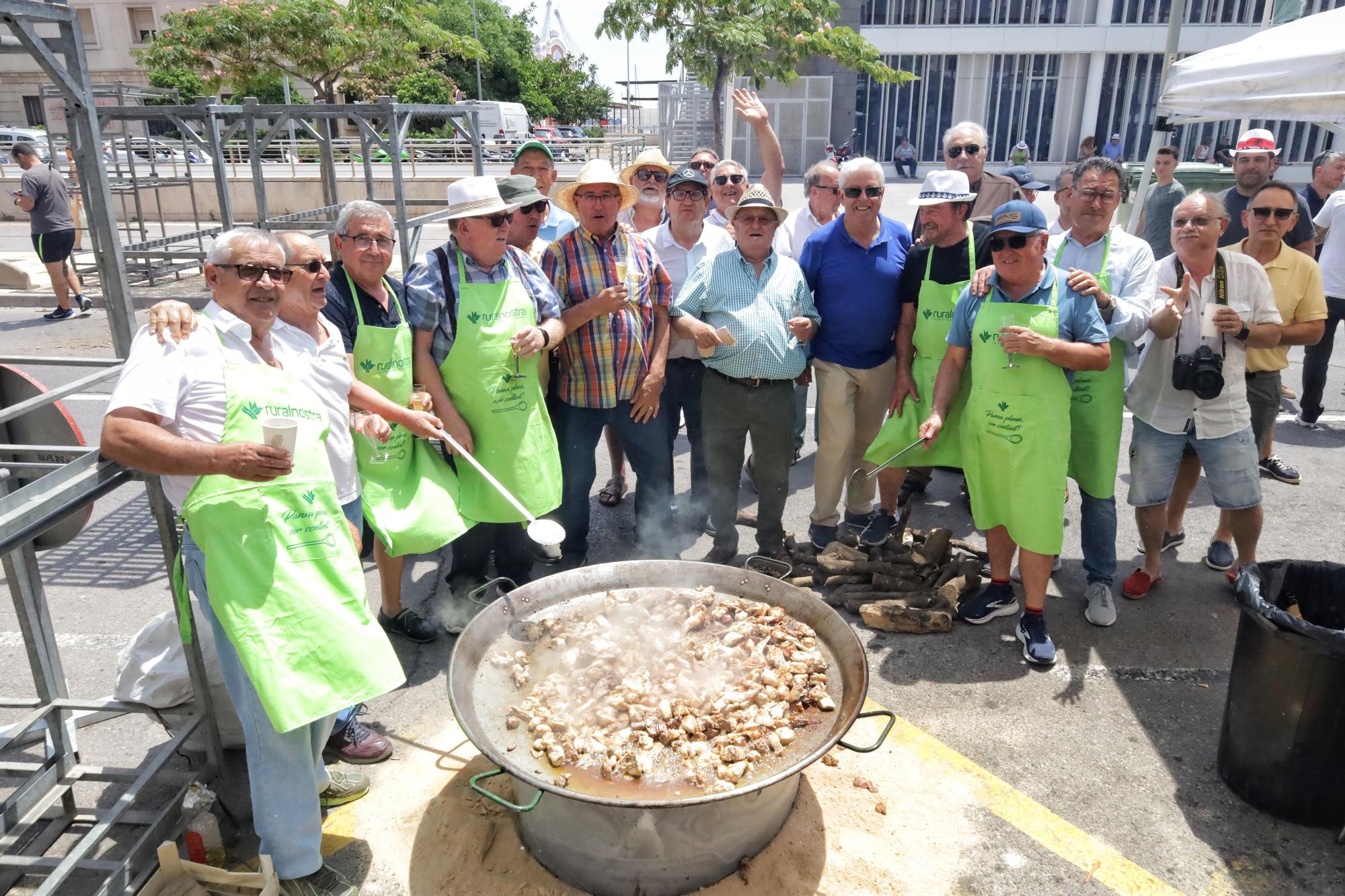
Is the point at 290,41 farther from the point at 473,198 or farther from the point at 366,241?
the point at 366,241

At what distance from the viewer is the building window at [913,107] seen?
3241 cm

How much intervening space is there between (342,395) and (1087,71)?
3607 cm

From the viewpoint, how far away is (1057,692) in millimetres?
4145

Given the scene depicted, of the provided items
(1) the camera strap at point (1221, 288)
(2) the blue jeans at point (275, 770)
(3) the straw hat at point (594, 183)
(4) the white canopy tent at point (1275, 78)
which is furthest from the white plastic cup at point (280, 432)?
(4) the white canopy tent at point (1275, 78)

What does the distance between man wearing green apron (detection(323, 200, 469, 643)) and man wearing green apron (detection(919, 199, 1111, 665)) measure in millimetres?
2583

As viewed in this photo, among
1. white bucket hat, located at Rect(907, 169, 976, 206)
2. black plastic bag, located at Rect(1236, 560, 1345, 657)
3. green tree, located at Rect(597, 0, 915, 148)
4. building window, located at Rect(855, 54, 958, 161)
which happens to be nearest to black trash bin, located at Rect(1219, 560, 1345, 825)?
black plastic bag, located at Rect(1236, 560, 1345, 657)

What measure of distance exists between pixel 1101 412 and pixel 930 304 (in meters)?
1.04

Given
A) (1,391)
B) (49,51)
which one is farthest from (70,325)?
(49,51)

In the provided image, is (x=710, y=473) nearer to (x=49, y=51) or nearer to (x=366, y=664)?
(x=366, y=664)

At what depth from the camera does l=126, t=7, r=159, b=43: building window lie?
44906 mm

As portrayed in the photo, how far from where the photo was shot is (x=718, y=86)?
1653 centimetres

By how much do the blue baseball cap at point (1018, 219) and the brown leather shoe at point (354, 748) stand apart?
3559 millimetres

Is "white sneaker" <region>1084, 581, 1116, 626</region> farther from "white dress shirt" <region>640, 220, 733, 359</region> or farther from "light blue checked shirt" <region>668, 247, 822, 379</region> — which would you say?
"white dress shirt" <region>640, 220, 733, 359</region>

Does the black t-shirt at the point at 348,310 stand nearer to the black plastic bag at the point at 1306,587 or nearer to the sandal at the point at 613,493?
the sandal at the point at 613,493
